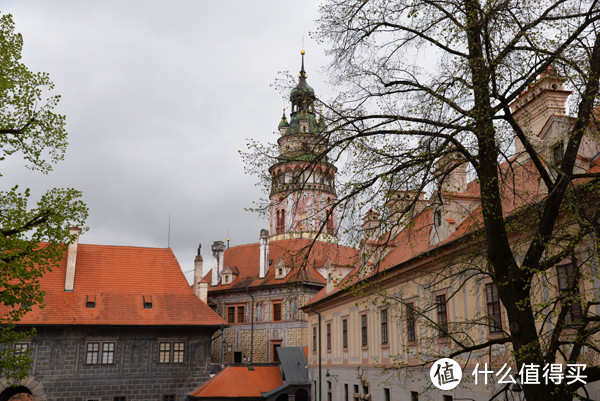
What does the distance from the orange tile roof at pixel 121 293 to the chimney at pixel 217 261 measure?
13.3 m

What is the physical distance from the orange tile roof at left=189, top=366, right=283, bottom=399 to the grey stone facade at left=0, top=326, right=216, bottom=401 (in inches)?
48.6

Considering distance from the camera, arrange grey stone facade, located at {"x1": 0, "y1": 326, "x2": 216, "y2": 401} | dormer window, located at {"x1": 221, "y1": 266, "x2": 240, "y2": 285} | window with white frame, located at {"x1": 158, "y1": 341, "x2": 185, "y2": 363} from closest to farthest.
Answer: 1. grey stone facade, located at {"x1": 0, "y1": 326, "x2": 216, "y2": 401}
2. window with white frame, located at {"x1": 158, "y1": 341, "x2": 185, "y2": 363}
3. dormer window, located at {"x1": 221, "y1": 266, "x2": 240, "y2": 285}

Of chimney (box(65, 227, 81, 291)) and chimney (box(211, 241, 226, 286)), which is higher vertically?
chimney (box(211, 241, 226, 286))

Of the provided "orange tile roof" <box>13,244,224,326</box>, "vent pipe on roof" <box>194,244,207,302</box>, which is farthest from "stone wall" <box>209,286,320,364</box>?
"orange tile roof" <box>13,244,224,326</box>

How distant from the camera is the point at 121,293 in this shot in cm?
3048

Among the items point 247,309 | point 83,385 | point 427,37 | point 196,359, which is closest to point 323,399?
point 196,359

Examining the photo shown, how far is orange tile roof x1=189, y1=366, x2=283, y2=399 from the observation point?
91.2ft

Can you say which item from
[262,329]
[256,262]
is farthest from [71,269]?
[256,262]

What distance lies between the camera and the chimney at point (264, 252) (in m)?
44.8

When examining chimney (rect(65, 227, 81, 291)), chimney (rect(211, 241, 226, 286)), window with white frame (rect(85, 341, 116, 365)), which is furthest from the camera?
chimney (rect(211, 241, 226, 286))

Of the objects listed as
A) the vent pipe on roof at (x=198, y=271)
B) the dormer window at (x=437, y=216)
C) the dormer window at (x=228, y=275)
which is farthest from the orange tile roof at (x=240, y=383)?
the dormer window at (x=228, y=275)

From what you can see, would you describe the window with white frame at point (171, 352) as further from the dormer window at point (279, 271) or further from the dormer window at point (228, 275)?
the dormer window at point (228, 275)

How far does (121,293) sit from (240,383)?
791cm

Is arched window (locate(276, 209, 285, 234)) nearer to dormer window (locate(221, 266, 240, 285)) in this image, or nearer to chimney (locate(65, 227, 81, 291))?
dormer window (locate(221, 266, 240, 285))
